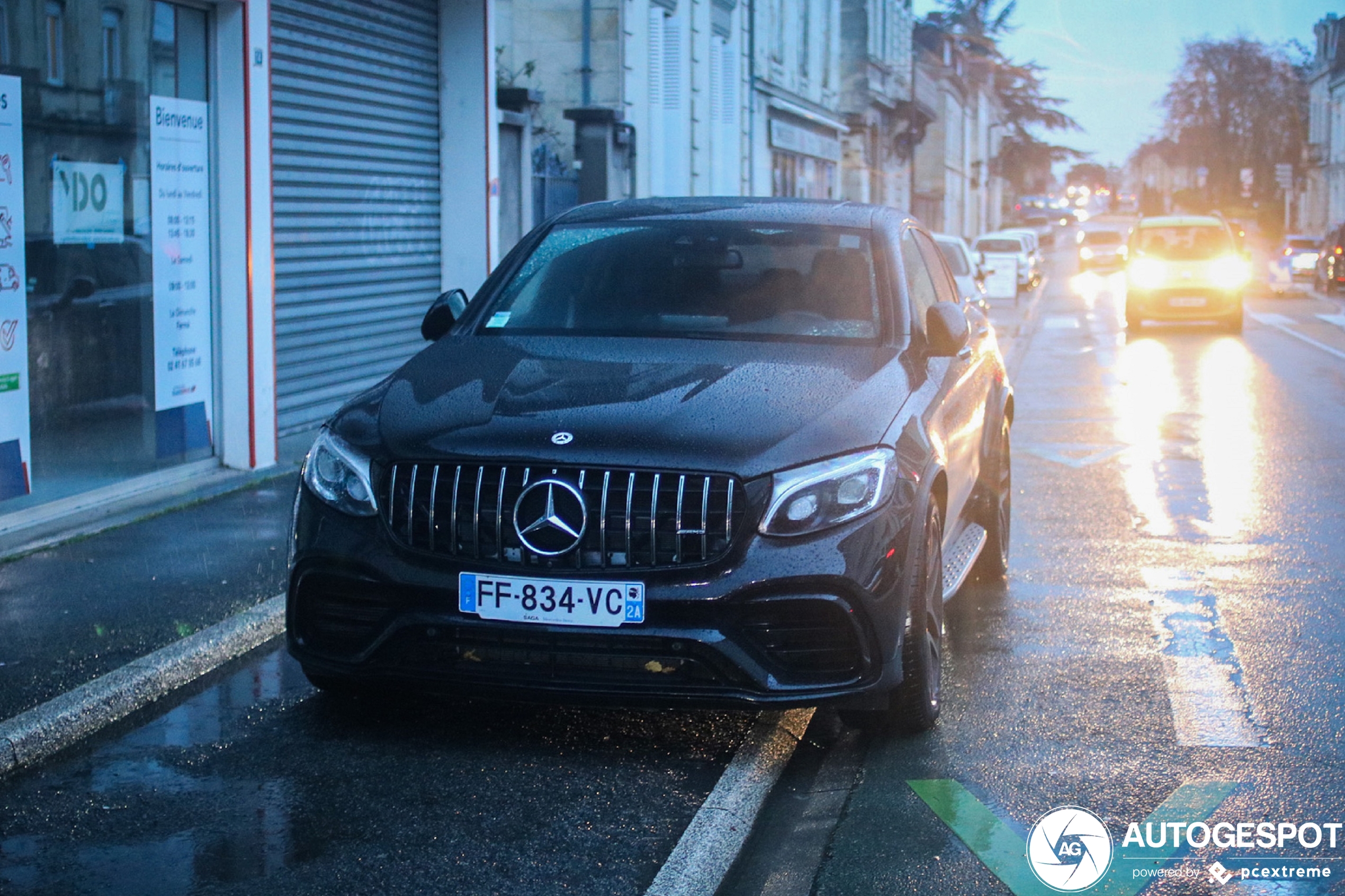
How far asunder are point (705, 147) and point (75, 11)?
22873 mm

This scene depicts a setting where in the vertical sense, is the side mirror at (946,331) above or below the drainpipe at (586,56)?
below

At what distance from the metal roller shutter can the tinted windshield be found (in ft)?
98.3

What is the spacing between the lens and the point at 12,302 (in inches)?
312

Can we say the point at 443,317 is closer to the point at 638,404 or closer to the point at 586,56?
the point at 638,404

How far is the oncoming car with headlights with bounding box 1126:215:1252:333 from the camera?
25531 mm

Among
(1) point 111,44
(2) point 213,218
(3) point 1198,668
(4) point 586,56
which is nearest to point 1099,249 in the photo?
(4) point 586,56

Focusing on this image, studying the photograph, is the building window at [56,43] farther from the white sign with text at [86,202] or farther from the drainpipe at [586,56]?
the drainpipe at [586,56]

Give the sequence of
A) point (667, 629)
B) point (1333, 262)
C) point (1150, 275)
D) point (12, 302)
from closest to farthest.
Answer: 1. point (667, 629)
2. point (12, 302)
3. point (1150, 275)
4. point (1333, 262)

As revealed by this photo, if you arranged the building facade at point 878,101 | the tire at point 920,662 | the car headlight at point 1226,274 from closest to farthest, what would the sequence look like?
the tire at point 920,662 < the car headlight at point 1226,274 < the building facade at point 878,101

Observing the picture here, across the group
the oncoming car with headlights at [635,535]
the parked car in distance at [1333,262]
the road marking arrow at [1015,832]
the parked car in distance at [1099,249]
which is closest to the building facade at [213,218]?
the oncoming car with headlights at [635,535]

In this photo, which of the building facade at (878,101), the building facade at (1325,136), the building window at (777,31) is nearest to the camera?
the building window at (777,31)

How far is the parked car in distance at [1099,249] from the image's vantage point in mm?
52938

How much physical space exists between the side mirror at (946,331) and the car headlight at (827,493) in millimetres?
1158

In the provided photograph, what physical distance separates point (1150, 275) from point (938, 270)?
1988 centimetres
